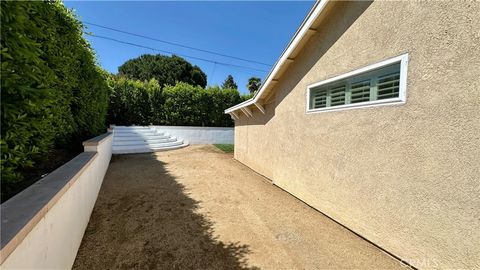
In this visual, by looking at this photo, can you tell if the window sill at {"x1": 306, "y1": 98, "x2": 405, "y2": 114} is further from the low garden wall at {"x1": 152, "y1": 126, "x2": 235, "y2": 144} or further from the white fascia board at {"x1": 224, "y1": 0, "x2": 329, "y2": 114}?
the low garden wall at {"x1": 152, "y1": 126, "x2": 235, "y2": 144}

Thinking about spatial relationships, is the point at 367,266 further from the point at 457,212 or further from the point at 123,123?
A: the point at 123,123

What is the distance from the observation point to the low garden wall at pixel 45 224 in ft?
4.92

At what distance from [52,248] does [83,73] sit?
5.04 m

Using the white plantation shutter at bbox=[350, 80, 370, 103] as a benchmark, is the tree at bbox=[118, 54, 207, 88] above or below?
above

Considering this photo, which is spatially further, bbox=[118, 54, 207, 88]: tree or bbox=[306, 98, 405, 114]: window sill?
bbox=[118, 54, 207, 88]: tree

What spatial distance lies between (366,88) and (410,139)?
47.6 inches

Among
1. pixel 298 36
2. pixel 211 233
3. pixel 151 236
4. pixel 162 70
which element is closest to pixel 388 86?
pixel 298 36

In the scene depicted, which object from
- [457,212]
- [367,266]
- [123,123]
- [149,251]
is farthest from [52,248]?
[123,123]

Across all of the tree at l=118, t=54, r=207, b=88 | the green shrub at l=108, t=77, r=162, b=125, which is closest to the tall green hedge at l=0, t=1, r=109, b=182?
the green shrub at l=108, t=77, r=162, b=125

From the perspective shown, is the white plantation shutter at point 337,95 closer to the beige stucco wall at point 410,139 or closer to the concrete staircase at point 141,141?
the beige stucco wall at point 410,139

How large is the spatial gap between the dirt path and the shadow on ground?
0.01 m

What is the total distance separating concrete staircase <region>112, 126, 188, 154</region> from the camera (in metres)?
Answer: 12.4

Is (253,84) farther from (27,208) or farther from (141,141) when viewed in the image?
(27,208)

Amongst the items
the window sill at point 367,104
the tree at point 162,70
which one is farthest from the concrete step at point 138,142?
the tree at point 162,70
